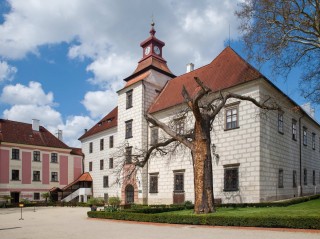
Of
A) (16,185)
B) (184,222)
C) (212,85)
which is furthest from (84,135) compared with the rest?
(184,222)

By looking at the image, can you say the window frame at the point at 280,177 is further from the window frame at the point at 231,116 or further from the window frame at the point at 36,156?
the window frame at the point at 36,156

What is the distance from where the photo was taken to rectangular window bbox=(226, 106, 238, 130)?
76.8 feet

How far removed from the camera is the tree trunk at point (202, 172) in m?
16.6

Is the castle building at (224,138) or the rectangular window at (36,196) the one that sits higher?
the castle building at (224,138)

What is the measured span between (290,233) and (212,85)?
16263mm

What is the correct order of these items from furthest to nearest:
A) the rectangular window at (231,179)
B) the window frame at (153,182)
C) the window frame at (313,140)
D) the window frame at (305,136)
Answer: the window frame at (313,140) → the window frame at (153,182) → the window frame at (305,136) → the rectangular window at (231,179)

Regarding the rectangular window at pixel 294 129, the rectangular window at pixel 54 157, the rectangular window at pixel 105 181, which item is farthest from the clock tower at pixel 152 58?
the rectangular window at pixel 54 157

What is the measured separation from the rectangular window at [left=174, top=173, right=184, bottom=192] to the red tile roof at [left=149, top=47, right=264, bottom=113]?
6.03 m

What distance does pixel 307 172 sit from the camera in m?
28.8

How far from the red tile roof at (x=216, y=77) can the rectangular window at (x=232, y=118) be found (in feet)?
5.77

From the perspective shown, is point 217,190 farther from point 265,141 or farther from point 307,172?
point 307,172

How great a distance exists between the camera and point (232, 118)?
23.7m

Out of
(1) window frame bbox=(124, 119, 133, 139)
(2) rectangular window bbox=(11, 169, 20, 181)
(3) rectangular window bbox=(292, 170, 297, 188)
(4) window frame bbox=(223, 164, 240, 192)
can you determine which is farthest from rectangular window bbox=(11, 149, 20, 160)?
(3) rectangular window bbox=(292, 170, 297, 188)

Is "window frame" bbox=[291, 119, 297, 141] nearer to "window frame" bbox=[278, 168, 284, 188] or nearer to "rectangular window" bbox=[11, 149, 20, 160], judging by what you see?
"window frame" bbox=[278, 168, 284, 188]
